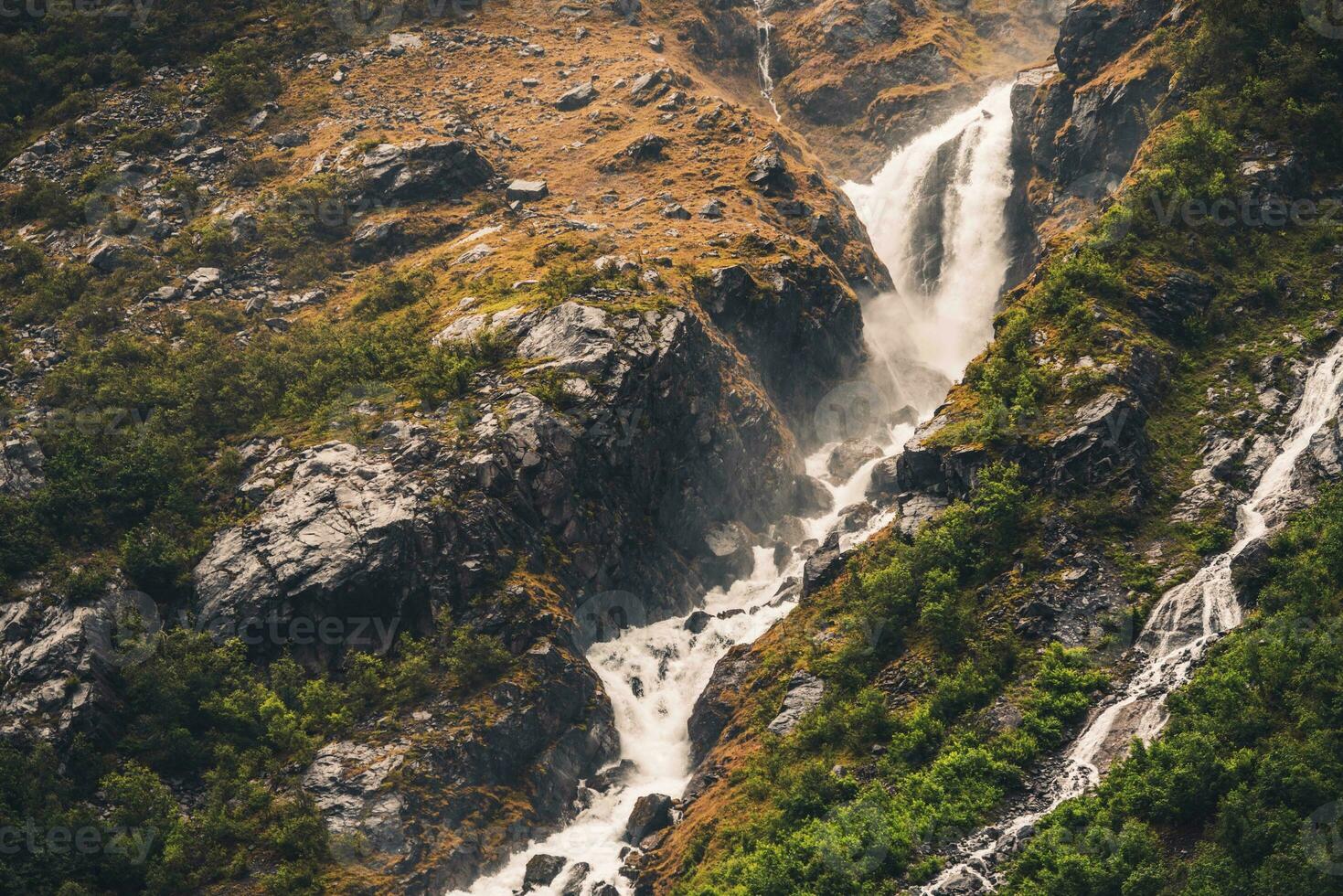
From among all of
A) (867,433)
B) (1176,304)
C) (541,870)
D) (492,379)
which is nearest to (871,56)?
(867,433)

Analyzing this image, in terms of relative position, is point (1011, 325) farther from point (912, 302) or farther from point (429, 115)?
point (429, 115)

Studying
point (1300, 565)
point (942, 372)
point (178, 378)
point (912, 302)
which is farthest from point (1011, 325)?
point (178, 378)

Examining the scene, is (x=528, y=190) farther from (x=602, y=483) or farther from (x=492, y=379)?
(x=602, y=483)

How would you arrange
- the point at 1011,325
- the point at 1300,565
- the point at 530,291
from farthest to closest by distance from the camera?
the point at 530,291 < the point at 1011,325 < the point at 1300,565

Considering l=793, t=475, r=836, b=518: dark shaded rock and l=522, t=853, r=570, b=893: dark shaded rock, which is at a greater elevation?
l=793, t=475, r=836, b=518: dark shaded rock

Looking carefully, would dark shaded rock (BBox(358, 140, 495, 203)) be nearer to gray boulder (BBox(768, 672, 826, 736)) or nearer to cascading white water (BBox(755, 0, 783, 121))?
cascading white water (BBox(755, 0, 783, 121))

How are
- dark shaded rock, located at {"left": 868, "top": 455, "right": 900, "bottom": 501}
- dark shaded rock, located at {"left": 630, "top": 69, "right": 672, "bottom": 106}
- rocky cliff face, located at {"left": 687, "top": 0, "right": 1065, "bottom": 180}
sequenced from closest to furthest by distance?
dark shaded rock, located at {"left": 868, "top": 455, "right": 900, "bottom": 501} < dark shaded rock, located at {"left": 630, "top": 69, "right": 672, "bottom": 106} < rocky cliff face, located at {"left": 687, "top": 0, "right": 1065, "bottom": 180}

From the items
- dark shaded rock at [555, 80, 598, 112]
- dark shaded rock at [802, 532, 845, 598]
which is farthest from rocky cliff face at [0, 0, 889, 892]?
dark shaded rock at [802, 532, 845, 598]
